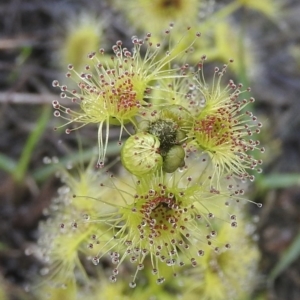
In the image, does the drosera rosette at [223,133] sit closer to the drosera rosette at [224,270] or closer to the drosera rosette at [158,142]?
the drosera rosette at [158,142]

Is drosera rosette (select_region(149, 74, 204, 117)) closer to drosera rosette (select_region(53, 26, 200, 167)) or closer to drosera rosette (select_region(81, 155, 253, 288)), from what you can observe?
drosera rosette (select_region(53, 26, 200, 167))

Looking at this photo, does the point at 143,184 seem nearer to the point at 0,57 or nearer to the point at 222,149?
the point at 222,149

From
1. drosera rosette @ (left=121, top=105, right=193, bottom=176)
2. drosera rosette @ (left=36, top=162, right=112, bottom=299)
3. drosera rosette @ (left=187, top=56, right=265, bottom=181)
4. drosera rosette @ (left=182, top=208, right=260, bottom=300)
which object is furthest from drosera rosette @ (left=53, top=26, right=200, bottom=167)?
drosera rosette @ (left=182, top=208, right=260, bottom=300)

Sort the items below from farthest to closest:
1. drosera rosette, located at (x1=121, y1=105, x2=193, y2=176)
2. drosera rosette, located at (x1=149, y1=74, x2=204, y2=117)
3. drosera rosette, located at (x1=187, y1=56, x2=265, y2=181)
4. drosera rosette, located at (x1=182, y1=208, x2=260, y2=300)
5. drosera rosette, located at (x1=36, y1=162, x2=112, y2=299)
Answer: drosera rosette, located at (x1=182, y1=208, x2=260, y2=300), drosera rosette, located at (x1=36, y1=162, x2=112, y2=299), drosera rosette, located at (x1=149, y1=74, x2=204, y2=117), drosera rosette, located at (x1=187, y1=56, x2=265, y2=181), drosera rosette, located at (x1=121, y1=105, x2=193, y2=176)

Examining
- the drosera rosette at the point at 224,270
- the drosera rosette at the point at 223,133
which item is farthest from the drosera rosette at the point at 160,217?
the drosera rosette at the point at 224,270

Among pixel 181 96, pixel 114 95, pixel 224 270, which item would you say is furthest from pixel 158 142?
pixel 224 270

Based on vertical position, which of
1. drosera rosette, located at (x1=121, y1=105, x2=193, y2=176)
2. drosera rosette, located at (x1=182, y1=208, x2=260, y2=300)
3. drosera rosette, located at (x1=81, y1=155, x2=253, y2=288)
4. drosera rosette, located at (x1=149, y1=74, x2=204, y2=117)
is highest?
drosera rosette, located at (x1=149, y1=74, x2=204, y2=117)

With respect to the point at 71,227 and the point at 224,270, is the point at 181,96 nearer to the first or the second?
the point at 71,227
